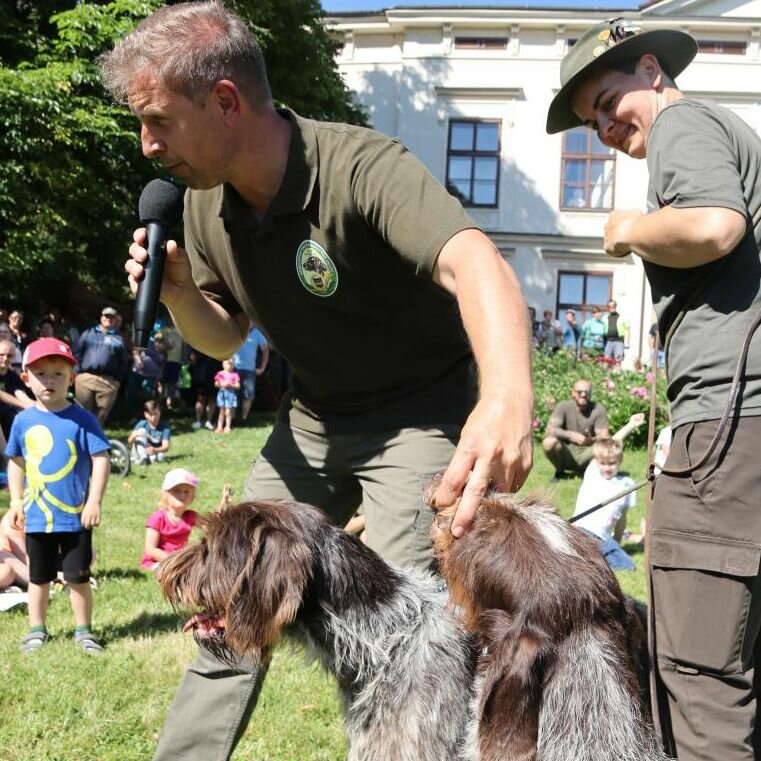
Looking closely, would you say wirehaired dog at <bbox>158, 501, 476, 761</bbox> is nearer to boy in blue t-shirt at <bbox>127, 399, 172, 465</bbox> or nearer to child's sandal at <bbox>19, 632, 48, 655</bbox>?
child's sandal at <bbox>19, 632, 48, 655</bbox>

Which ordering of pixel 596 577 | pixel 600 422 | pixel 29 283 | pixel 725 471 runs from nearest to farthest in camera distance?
pixel 596 577 < pixel 725 471 < pixel 600 422 < pixel 29 283

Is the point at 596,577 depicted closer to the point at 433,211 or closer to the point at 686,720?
the point at 686,720

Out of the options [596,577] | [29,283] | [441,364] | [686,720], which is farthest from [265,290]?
[29,283]

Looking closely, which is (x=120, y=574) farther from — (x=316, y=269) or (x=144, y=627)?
(x=316, y=269)

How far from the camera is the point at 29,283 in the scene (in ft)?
66.2

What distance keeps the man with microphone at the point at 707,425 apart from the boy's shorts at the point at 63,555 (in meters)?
4.30

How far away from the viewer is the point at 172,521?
301 inches

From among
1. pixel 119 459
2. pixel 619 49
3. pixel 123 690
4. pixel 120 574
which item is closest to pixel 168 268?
pixel 619 49

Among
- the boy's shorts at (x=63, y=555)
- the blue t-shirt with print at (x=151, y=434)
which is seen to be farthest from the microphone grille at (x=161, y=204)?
the blue t-shirt with print at (x=151, y=434)

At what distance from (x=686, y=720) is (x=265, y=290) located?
2.07m

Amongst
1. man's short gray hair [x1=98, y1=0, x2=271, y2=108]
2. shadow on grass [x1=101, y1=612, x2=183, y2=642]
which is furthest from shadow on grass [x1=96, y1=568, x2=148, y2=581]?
man's short gray hair [x1=98, y1=0, x2=271, y2=108]

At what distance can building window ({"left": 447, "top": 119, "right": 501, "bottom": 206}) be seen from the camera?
33750 mm

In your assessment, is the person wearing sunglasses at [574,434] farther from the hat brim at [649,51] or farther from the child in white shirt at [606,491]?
the hat brim at [649,51]

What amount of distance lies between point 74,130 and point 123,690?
14.4 meters
